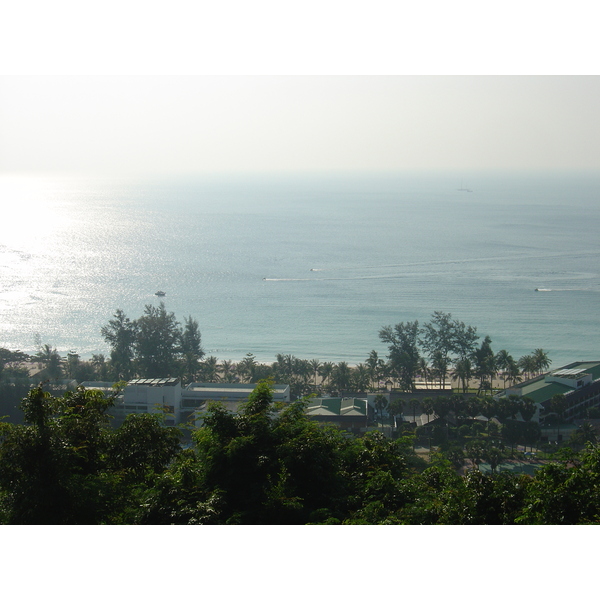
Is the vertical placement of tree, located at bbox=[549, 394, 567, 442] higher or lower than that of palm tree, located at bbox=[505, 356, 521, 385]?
lower

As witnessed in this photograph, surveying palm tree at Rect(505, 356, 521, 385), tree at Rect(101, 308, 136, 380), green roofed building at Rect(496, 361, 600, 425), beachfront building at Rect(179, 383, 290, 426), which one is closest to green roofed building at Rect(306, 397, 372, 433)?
beachfront building at Rect(179, 383, 290, 426)

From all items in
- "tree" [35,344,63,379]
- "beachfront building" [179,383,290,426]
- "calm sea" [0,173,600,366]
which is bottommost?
"beachfront building" [179,383,290,426]

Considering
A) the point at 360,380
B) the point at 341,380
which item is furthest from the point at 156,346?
the point at 360,380

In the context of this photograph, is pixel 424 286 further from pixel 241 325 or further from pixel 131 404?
pixel 131 404

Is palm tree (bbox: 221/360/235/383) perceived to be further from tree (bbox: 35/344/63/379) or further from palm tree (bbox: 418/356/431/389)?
palm tree (bbox: 418/356/431/389)

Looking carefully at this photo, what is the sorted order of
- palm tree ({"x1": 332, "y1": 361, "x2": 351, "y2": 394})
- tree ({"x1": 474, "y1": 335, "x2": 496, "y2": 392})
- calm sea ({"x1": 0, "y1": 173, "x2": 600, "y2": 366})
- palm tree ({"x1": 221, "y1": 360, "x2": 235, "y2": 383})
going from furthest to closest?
calm sea ({"x1": 0, "y1": 173, "x2": 600, "y2": 366}) → palm tree ({"x1": 221, "y1": 360, "x2": 235, "y2": 383}) → tree ({"x1": 474, "y1": 335, "x2": 496, "y2": 392}) → palm tree ({"x1": 332, "y1": 361, "x2": 351, "y2": 394})

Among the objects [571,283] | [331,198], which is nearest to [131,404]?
[571,283]

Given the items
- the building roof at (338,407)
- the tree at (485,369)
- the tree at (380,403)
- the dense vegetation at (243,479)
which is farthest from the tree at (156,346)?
the dense vegetation at (243,479)
